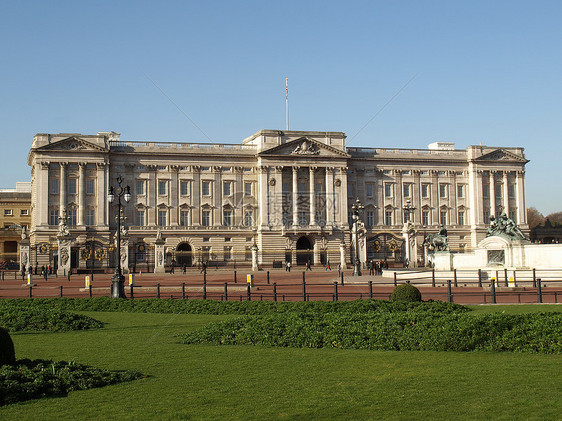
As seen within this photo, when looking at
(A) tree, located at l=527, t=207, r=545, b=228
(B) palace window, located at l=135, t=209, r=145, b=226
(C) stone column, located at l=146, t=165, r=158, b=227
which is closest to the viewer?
(B) palace window, located at l=135, t=209, r=145, b=226

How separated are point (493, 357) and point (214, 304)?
1404 cm

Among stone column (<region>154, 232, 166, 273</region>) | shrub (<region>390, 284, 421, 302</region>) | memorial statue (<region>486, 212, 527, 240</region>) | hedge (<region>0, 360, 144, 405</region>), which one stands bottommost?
hedge (<region>0, 360, 144, 405</region>)

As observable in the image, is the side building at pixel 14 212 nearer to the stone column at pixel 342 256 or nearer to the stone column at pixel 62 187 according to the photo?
the stone column at pixel 62 187

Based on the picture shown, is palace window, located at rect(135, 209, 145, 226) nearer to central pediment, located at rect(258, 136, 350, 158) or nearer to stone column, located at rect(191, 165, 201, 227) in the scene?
stone column, located at rect(191, 165, 201, 227)

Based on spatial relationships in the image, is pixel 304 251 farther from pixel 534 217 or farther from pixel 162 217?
pixel 534 217

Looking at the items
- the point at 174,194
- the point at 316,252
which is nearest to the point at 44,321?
the point at 174,194

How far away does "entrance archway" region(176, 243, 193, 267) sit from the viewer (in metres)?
83.7

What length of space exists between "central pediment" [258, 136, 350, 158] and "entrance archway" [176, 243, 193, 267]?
16.8 m

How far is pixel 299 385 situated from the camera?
12.5 meters

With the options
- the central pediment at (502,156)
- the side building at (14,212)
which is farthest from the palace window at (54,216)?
the central pediment at (502,156)

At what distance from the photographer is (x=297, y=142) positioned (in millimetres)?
88000

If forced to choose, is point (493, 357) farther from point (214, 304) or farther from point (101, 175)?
point (101, 175)

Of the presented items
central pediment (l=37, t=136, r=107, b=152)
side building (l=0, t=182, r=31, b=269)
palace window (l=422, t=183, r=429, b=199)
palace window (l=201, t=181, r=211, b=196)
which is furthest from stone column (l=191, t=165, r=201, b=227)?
palace window (l=422, t=183, r=429, b=199)

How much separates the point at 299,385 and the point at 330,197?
251ft
